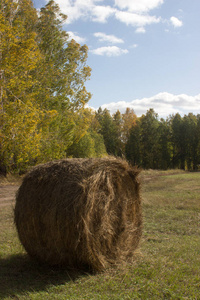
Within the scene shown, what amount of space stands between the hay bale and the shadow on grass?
17cm

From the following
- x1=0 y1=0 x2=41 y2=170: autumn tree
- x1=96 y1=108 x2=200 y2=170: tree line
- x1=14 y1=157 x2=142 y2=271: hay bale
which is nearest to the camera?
x1=14 y1=157 x2=142 y2=271: hay bale

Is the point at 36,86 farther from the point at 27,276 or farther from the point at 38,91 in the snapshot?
the point at 27,276

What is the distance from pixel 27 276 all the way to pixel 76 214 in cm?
141

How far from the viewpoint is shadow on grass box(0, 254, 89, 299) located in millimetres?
4077

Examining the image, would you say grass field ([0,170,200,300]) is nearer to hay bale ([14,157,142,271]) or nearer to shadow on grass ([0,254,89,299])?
shadow on grass ([0,254,89,299])

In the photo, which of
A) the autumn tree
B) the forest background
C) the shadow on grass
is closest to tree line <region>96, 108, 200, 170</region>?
the forest background

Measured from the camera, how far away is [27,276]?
4.61m

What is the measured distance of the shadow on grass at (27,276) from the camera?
13.4 ft

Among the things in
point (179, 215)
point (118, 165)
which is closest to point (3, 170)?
point (179, 215)

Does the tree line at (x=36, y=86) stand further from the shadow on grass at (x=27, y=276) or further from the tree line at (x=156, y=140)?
the tree line at (x=156, y=140)

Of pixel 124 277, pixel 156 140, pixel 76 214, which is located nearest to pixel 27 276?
pixel 76 214

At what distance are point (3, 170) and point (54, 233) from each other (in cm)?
1694

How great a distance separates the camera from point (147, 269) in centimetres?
466

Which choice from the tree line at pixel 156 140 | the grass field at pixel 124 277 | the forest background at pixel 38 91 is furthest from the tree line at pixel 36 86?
the tree line at pixel 156 140
